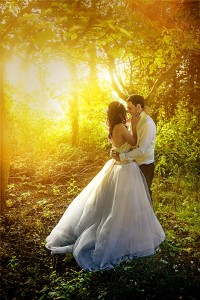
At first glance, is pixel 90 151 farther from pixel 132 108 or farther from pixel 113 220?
pixel 113 220

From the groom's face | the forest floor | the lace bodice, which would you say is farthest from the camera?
the groom's face

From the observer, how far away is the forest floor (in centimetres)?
382

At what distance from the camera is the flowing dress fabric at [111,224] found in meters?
4.56

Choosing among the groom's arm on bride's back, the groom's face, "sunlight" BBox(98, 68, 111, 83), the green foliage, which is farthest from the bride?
"sunlight" BBox(98, 68, 111, 83)

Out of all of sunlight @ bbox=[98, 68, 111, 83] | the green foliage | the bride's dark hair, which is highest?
sunlight @ bbox=[98, 68, 111, 83]

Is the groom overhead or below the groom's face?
below

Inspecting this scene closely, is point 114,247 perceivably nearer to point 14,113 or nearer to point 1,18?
point 1,18

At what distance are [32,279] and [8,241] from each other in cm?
130

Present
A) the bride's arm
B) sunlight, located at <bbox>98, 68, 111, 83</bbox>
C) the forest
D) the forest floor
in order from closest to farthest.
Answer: the forest < the forest floor < the bride's arm < sunlight, located at <bbox>98, 68, 111, 83</bbox>

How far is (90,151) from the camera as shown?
1295cm

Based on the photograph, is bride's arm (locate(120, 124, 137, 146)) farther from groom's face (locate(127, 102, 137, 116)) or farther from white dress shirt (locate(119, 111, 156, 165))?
groom's face (locate(127, 102, 137, 116))

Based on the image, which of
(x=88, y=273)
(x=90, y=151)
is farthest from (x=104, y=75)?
(x=88, y=273)

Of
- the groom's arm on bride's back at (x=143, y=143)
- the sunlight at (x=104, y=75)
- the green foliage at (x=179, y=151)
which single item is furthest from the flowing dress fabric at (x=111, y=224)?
the sunlight at (x=104, y=75)

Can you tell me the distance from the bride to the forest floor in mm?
181
